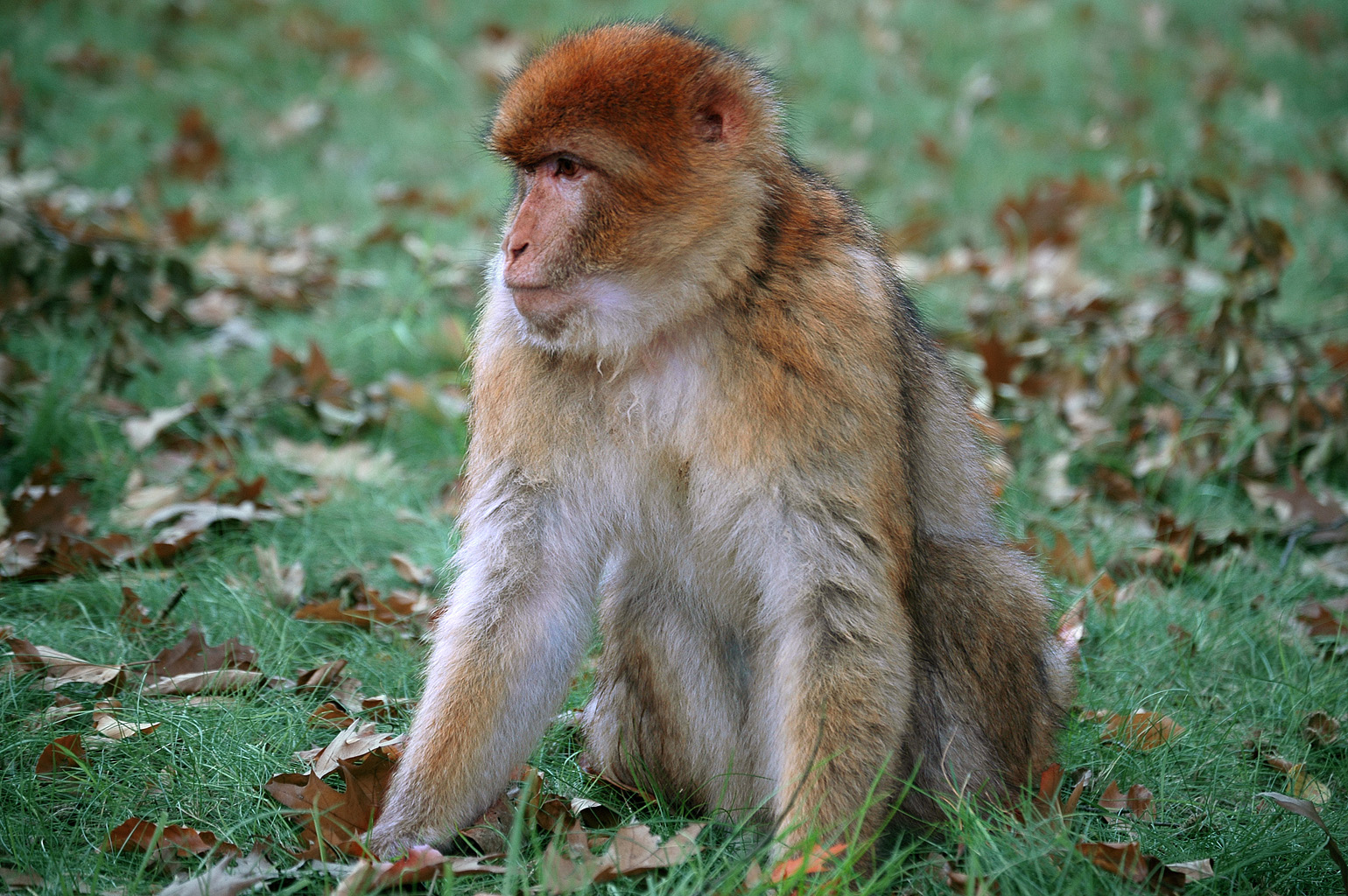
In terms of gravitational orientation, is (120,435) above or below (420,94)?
below

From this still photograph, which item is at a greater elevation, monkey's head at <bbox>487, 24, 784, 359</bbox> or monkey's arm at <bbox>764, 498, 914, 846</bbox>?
monkey's head at <bbox>487, 24, 784, 359</bbox>

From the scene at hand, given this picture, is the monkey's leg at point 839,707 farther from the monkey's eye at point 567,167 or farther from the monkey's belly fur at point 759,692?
the monkey's eye at point 567,167

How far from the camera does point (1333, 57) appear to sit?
871 cm

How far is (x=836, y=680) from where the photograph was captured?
2.19 metres

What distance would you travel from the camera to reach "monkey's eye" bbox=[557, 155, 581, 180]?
2.24 metres

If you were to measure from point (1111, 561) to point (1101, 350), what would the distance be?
4.74 feet

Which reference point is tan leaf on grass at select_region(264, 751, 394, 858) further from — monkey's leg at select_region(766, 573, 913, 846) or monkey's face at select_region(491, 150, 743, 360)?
monkey's face at select_region(491, 150, 743, 360)

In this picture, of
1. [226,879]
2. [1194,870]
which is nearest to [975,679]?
[1194,870]

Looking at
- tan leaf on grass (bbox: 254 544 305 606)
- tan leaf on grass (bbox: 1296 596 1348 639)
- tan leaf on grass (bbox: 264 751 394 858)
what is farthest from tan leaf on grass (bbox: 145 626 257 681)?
tan leaf on grass (bbox: 1296 596 1348 639)

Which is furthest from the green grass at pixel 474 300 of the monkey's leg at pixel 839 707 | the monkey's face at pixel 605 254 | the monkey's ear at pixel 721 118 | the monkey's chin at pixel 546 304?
the monkey's chin at pixel 546 304

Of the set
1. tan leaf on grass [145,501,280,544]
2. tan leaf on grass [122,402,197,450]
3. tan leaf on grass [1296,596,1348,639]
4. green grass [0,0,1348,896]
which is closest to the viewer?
green grass [0,0,1348,896]

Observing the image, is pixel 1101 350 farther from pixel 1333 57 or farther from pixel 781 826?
pixel 1333 57

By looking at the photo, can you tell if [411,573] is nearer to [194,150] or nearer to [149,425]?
[149,425]

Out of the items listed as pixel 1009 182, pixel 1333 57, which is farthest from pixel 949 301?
pixel 1333 57
